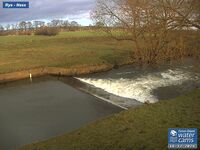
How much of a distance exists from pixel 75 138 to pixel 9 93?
12985 millimetres

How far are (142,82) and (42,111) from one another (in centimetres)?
926

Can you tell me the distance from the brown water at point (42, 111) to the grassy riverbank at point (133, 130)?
2333 millimetres

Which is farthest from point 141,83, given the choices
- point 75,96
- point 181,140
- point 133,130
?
point 181,140

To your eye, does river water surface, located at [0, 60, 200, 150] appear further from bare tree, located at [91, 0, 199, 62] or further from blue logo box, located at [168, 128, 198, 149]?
blue logo box, located at [168, 128, 198, 149]

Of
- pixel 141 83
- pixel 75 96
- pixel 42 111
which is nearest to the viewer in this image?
pixel 42 111

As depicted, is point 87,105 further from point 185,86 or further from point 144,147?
point 144,147

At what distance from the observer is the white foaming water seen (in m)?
21.1

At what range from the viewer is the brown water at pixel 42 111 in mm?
15148

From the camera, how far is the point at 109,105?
1897cm

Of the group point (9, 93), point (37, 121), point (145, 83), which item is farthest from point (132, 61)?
point (37, 121)

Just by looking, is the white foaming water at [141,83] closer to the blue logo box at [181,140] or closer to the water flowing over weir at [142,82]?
the water flowing over weir at [142,82]

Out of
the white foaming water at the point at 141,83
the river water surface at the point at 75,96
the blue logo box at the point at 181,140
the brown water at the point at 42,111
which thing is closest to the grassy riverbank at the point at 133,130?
the blue logo box at the point at 181,140

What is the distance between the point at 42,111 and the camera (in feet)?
61.5

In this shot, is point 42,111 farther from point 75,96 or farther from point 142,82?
point 142,82
